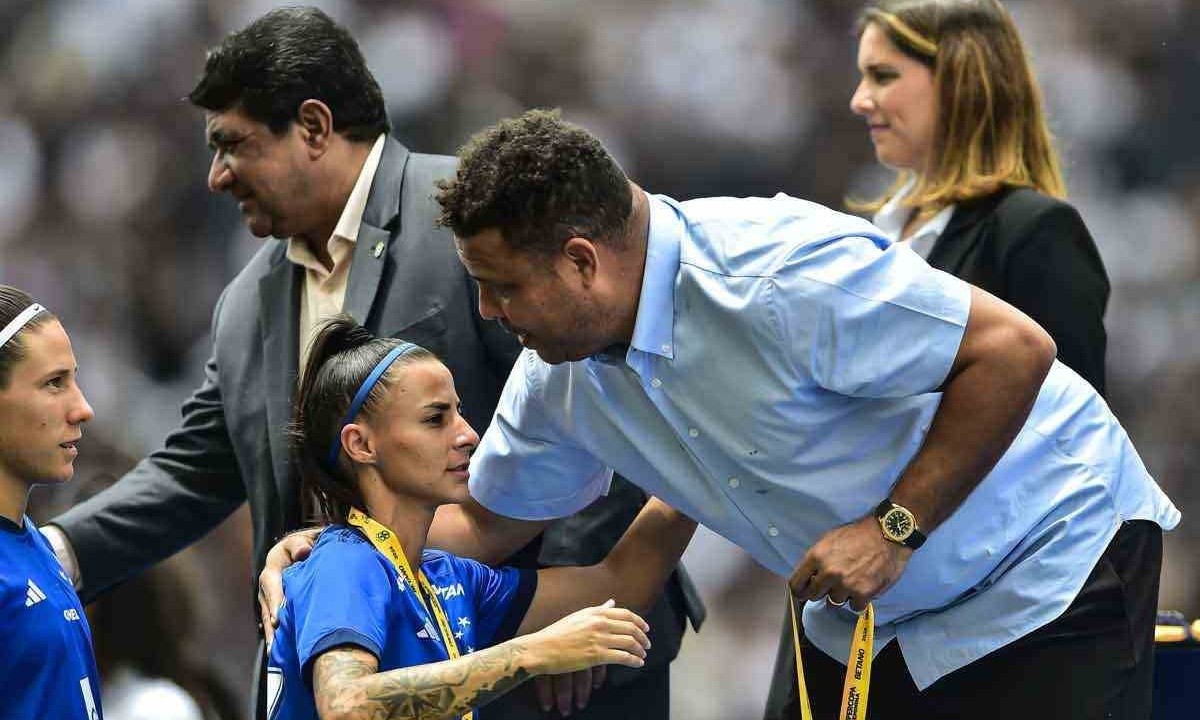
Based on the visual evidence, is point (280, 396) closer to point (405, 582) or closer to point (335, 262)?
point (335, 262)

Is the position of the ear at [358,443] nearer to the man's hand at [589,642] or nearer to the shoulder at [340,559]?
the shoulder at [340,559]

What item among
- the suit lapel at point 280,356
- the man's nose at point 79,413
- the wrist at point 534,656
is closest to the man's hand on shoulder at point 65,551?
the suit lapel at point 280,356

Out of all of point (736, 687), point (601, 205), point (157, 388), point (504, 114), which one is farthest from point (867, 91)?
point (157, 388)

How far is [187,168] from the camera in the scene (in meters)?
3.95

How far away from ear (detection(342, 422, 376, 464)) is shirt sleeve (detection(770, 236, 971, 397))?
606 mm

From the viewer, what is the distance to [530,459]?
2328 millimetres

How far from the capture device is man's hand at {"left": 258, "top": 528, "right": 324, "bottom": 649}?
217 cm

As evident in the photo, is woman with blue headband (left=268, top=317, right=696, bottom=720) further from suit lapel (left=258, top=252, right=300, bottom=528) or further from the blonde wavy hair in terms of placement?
the blonde wavy hair

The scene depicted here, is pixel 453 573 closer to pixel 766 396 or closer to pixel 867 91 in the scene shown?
pixel 766 396

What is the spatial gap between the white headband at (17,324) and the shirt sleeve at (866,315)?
3.36 ft

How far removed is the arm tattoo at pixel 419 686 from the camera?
6.20 ft

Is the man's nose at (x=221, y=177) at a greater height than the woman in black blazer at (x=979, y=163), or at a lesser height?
greater

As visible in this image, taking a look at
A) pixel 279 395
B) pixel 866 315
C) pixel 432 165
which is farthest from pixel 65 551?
pixel 866 315

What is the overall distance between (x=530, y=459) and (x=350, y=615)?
1.40 ft
